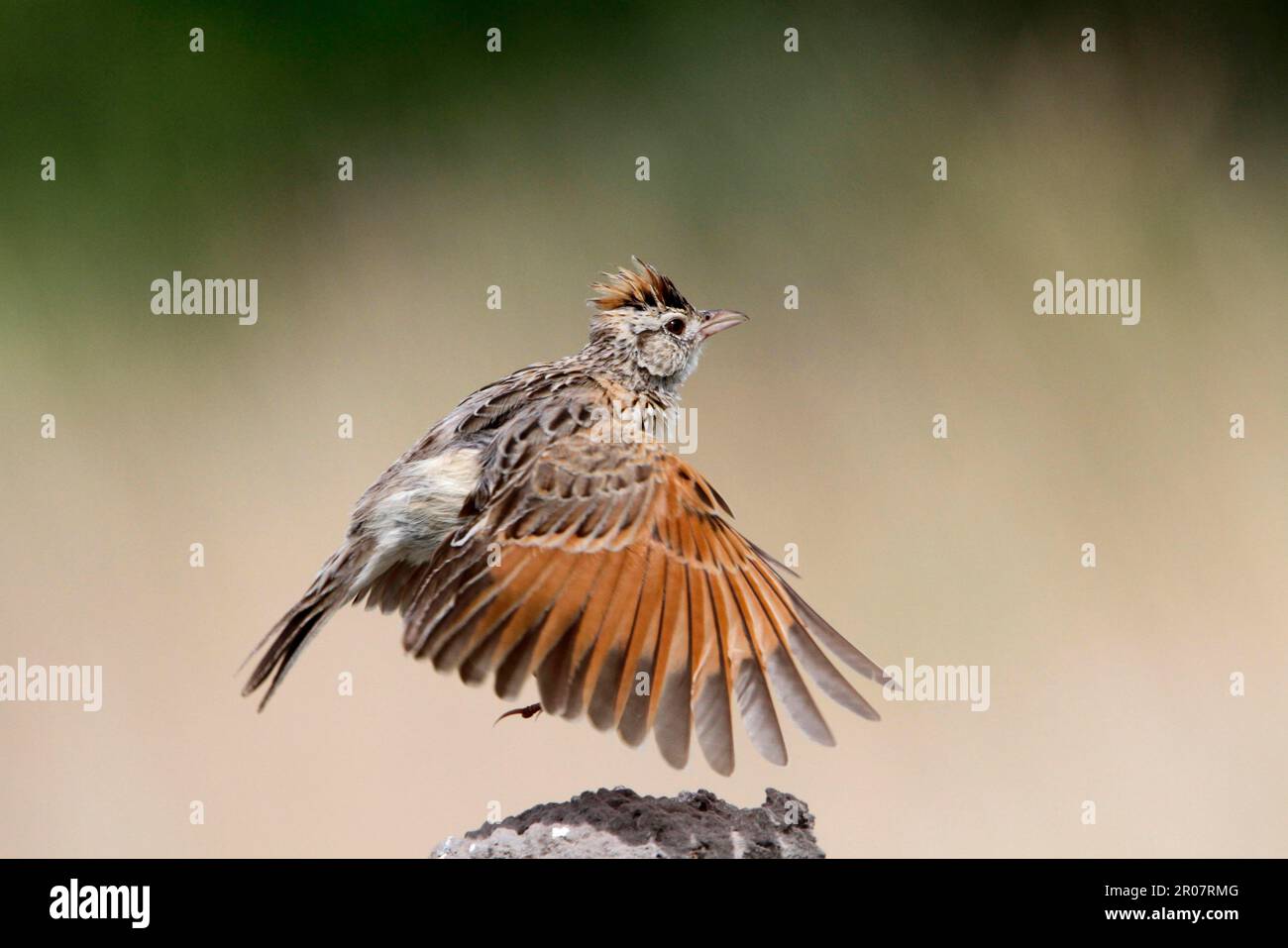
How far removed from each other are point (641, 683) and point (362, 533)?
1576 millimetres

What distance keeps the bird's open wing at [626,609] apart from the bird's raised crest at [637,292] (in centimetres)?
115

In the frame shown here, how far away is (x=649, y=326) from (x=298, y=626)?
2.08m

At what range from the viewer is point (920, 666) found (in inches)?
378

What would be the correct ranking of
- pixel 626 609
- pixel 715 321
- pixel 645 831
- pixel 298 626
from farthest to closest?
pixel 715 321
pixel 298 626
pixel 626 609
pixel 645 831

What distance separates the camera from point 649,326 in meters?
7.08

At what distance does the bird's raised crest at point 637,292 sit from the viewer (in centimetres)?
714

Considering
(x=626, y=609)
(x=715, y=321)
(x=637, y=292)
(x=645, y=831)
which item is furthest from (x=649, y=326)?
(x=645, y=831)

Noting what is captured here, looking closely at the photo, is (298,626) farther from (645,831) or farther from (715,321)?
(715,321)

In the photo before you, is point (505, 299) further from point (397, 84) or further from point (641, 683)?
point (641, 683)

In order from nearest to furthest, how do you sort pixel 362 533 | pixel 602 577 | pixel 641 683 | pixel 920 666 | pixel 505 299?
pixel 641 683 → pixel 602 577 → pixel 362 533 → pixel 920 666 → pixel 505 299

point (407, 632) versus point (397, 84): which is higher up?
point (397, 84)

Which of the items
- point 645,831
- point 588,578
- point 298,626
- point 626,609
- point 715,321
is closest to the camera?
point 645,831

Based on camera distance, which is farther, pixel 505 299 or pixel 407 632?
pixel 505 299

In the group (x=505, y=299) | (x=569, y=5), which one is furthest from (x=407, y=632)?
(x=569, y=5)
